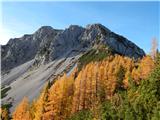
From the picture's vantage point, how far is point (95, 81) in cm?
14625

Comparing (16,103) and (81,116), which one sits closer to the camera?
(81,116)

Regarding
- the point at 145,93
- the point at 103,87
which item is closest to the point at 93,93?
the point at 103,87

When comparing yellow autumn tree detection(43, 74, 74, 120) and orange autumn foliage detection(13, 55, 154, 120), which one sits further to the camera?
orange autumn foliage detection(13, 55, 154, 120)

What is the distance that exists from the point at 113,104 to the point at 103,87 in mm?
46262

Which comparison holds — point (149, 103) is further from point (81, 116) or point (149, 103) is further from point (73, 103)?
point (73, 103)

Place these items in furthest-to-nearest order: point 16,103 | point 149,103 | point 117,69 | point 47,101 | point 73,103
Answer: point 16,103 < point 117,69 < point 73,103 < point 47,101 < point 149,103

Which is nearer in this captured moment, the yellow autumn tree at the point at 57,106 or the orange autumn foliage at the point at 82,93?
the yellow autumn tree at the point at 57,106

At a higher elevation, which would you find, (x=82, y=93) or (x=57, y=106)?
(x=82, y=93)

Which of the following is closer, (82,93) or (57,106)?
(57,106)

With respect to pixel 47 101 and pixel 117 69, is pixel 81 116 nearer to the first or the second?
pixel 47 101

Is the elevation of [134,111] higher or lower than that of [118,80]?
lower

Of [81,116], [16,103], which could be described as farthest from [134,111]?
[16,103]

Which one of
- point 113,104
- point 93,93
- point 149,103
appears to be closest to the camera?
point 149,103

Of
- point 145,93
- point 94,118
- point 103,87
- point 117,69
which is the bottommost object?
point 94,118
